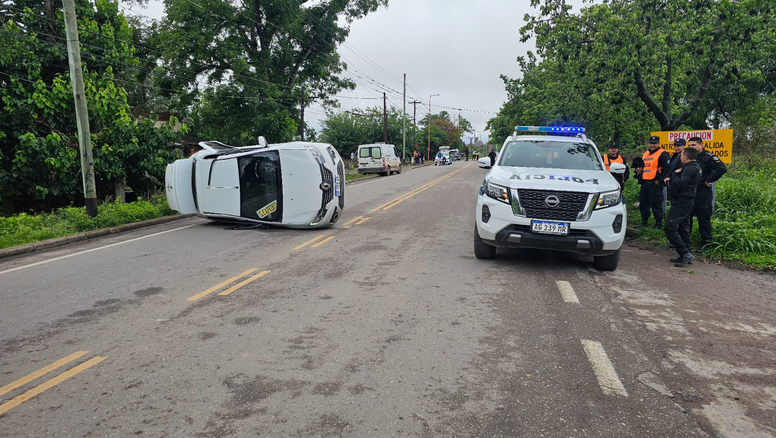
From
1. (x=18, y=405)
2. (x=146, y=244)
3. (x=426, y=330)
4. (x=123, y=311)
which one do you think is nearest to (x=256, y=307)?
(x=123, y=311)

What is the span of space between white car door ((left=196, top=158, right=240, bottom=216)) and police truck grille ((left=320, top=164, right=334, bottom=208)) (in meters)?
2.01

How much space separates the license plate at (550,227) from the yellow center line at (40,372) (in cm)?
525

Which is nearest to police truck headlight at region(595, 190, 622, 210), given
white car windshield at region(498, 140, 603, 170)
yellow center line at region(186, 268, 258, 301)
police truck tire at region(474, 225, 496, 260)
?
white car windshield at region(498, 140, 603, 170)

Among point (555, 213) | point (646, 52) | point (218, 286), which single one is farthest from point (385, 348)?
point (646, 52)

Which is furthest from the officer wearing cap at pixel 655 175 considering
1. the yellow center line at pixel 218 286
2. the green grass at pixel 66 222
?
the green grass at pixel 66 222

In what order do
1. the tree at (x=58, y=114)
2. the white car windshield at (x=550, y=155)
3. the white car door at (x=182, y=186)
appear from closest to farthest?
the white car windshield at (x=550, y=155) → the white car door at (x=182, y=186) → the tree at (x=58, y=114)

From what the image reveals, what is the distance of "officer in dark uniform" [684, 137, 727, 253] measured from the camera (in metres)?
7.45

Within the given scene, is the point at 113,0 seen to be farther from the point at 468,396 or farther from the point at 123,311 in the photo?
the point at 468,396

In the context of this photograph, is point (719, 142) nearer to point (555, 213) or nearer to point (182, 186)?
point (555, 213)

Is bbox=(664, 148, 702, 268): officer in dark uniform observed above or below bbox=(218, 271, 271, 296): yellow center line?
above

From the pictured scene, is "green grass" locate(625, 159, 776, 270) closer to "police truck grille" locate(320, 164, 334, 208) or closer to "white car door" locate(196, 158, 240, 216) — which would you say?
"police truck grille" locate(320, 164, 334, 208)

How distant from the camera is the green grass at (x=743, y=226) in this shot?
764 cm

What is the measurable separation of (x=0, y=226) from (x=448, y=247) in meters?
9.35

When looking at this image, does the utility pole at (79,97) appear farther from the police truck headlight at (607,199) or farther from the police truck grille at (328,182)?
the police truck headlight at (607,199)
